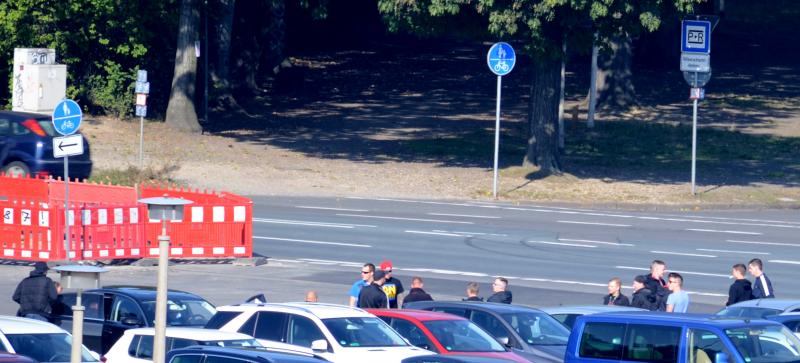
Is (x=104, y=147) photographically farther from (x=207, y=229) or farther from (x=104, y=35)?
(x=207, y=229)

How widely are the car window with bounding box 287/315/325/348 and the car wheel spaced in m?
16.9

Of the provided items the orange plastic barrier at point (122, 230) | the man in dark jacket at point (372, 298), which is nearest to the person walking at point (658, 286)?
the man in dark jacket at point (372, 298)

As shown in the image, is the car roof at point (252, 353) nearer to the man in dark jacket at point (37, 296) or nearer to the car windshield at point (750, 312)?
the man in dark jacket at point (37, 296)

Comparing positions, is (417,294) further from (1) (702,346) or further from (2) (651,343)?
(1) (702,346)

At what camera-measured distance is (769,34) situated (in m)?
70.7

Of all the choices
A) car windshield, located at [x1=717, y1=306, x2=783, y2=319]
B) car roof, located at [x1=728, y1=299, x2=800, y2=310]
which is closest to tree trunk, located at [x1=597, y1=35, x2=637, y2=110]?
car roof, located at [x1=728, y1=299, x2=800, y2=310]

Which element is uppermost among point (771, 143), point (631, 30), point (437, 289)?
point (631, 30)

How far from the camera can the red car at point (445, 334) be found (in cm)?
1344

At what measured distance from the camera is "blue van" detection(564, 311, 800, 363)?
1183cm

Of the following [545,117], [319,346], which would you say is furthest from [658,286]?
[545,117]

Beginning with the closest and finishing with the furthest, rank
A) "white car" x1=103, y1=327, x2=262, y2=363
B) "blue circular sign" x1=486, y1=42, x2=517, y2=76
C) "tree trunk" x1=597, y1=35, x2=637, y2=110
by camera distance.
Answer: "white car" x1=103, y1=327, x2=262, y2=363, "blue circular sign" x1=486, y1=42, x2=517, y2=76, "tree trunk" x1=597, y1=35, x2=637, y2=110

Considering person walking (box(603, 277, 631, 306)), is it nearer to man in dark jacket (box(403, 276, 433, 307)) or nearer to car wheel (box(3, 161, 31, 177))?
man in dark jacket (box(403, 276, 433, 307))

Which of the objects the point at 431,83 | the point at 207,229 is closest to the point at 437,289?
the point at 207,229

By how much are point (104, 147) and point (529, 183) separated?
1264 centimetres
